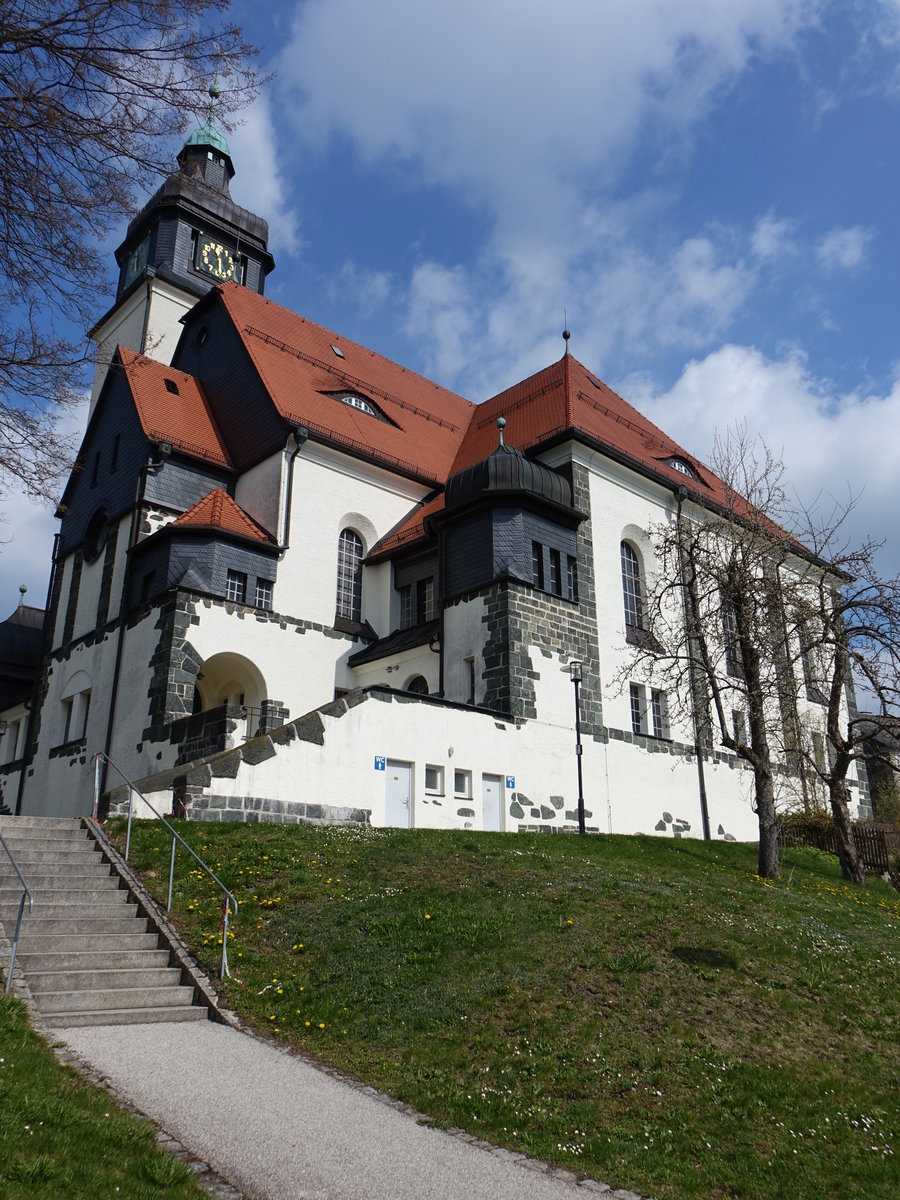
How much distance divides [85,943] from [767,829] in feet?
40.1

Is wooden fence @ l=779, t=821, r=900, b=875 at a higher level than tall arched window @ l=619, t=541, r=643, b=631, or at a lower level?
lower

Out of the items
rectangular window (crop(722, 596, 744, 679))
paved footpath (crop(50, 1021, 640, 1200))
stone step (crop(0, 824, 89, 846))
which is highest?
rectangular window (crop(722, 596, 744, 679))

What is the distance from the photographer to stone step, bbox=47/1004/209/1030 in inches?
328

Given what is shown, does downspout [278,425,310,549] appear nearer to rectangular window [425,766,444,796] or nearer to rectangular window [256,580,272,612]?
rectangular window [256,580,272,612]

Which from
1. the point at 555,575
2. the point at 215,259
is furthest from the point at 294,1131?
the point at 215,259

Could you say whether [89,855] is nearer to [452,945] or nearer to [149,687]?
[452,945]

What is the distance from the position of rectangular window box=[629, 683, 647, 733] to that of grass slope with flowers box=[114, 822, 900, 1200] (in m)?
9.77

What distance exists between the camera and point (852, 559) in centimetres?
1952

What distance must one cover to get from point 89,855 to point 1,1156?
8.24m

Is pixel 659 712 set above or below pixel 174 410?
below

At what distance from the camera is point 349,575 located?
2586cm

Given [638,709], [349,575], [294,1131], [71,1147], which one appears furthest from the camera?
[349,575]

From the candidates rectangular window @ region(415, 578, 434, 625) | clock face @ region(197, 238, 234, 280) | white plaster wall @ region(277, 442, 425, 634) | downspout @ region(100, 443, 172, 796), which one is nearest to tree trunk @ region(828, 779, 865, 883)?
rectangular window @ region(415, 578, 434, 625)

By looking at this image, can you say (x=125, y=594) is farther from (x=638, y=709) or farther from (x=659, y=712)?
(x=659, y=712)
